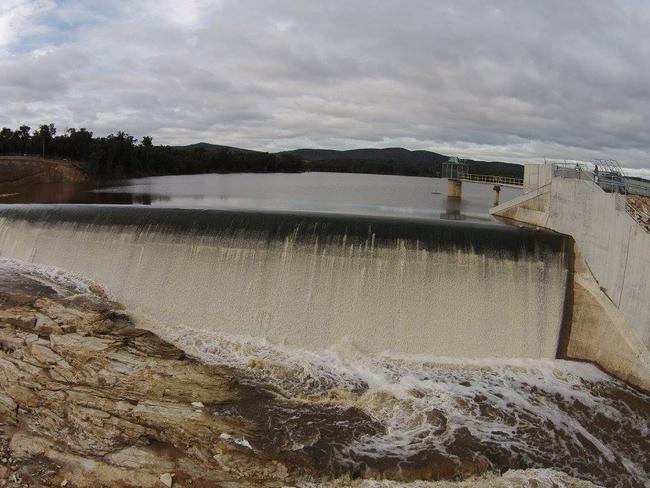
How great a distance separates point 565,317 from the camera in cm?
1355

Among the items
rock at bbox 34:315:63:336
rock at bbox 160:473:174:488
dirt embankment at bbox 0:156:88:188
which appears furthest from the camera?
dirt embankment at bbox 0:156:88:188

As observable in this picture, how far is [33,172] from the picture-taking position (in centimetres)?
4669

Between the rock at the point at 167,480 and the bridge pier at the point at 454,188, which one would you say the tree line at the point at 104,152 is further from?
the rock at the point at 167,480

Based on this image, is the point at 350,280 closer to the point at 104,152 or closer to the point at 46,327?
the point at 46,327

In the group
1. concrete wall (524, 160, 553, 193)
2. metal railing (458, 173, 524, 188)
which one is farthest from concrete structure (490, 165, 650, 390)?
metal railing (458, 173, 524, 188)

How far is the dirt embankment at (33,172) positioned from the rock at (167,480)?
4306 cm

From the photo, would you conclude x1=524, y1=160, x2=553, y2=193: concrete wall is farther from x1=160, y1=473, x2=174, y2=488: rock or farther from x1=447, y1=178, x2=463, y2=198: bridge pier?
x1=160, y1=473, x2=174, y2=488: rock

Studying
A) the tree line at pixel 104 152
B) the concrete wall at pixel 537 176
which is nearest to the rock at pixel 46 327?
the concrete wall at pixel 537 176

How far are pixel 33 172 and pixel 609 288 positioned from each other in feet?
159

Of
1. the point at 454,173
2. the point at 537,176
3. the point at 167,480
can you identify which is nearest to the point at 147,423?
the point at 167,480

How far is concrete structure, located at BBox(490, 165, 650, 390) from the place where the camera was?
12.4m

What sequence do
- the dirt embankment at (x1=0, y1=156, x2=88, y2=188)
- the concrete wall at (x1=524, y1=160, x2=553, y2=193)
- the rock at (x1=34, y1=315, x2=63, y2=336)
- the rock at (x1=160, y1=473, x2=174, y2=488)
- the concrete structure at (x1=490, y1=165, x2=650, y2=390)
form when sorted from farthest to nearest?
the dirt embankment at (x1=0, y1=156, x2=88, y2=188)
the concrete wall at (x1=524, y1=160, x2=553, y2=193)
the concrete structure at (x1=490, y1=165, x2=650, y2=390)
the rock at (x1=34, y1=315, x2=63, y2=336)
the rock at (x1=160, y1=473, x2=174, y2=488)

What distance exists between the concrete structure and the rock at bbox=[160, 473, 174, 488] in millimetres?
10091

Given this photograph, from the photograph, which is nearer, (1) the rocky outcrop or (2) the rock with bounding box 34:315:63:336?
(1) the rocky outcrop
